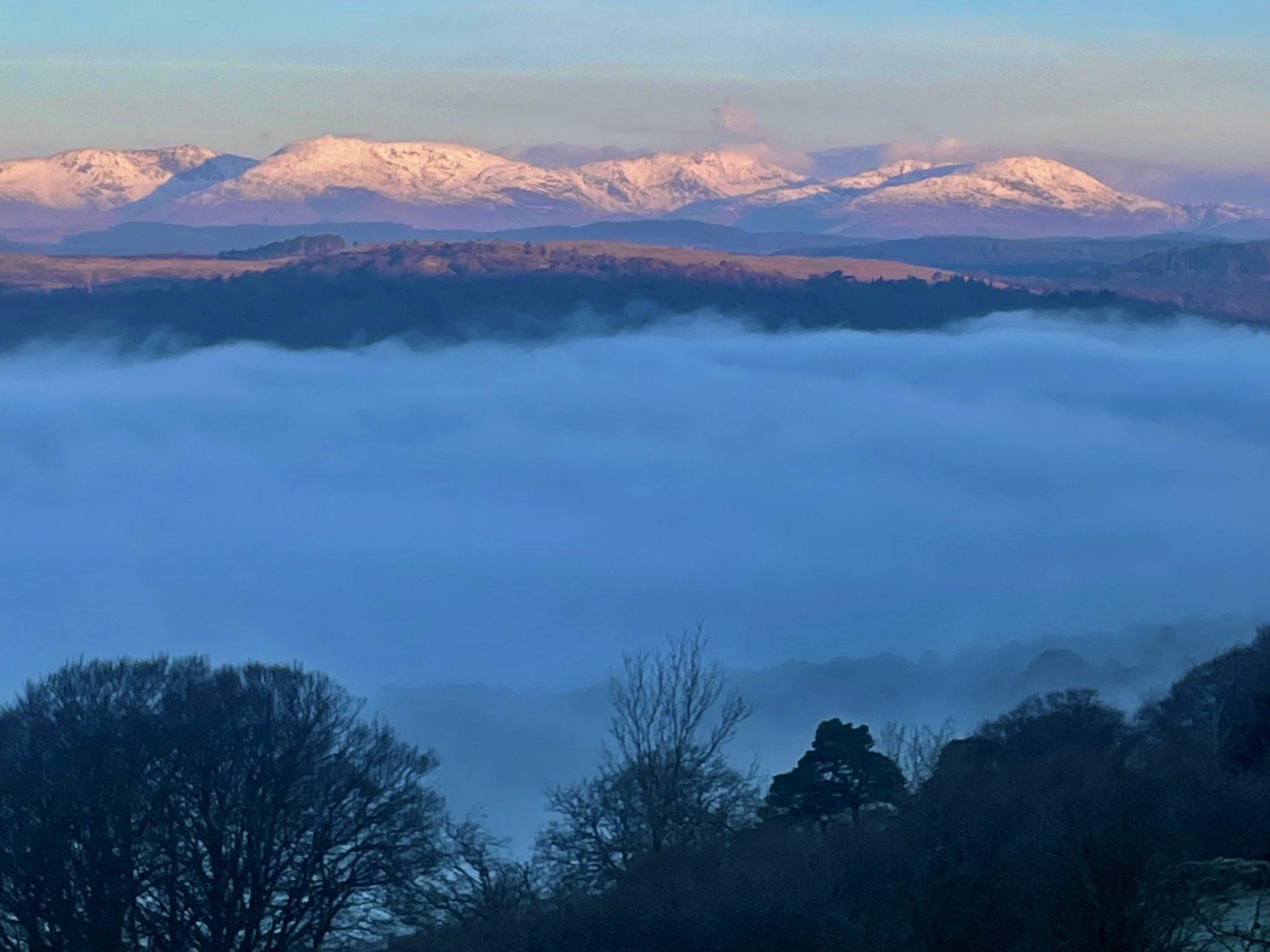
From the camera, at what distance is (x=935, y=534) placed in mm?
132625

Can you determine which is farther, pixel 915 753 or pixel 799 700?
pixel 799 700

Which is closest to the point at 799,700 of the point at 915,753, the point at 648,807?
the point at 915,753

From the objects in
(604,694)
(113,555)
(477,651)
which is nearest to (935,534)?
(477,651)

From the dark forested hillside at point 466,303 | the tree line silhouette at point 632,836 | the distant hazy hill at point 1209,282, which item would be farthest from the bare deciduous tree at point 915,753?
the distant hazy hill at point 1209,282

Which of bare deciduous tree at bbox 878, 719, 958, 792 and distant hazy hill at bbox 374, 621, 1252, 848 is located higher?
bare deciduous tree at bbox 878, 719, 958, 792

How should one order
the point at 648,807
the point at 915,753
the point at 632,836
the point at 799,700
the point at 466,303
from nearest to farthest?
the point at 632,836, the point at 648,807, the point at 915,753, the point at 799,700, the point at 466,303

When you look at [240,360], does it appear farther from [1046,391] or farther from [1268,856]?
[1268,856]

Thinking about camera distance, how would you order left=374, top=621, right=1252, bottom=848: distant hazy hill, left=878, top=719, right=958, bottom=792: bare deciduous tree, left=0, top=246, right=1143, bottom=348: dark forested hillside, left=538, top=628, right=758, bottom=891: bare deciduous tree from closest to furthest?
1. left=538, top=628, right=758, bottom=891: bare deciduous tree
2. left=878, top=719, right=958, bottom=792: bare deciduous tree
3. left=374, top=621, right=1252, bottom=848: distant hazy hill
4. left=0, top=246, right=1143, bottom=348: dark forested hillside

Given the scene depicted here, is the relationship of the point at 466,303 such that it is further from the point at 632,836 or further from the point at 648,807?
the point at 632,836

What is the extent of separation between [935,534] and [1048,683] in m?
56.0

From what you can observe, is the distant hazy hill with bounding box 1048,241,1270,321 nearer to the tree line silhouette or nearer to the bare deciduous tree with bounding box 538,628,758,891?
the tree line silhouette

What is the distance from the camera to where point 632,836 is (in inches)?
→ 942

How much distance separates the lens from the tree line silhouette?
13.0 meters

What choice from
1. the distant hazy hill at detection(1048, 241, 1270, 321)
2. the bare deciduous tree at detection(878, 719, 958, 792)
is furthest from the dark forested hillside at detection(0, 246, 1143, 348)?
the bare deciduous tree at detection(878, 719, 958, 792)
